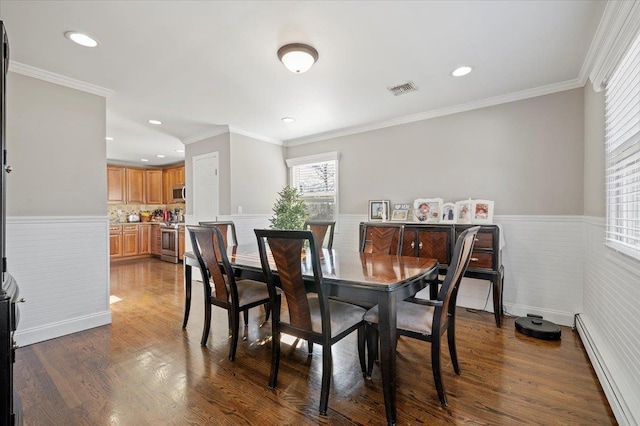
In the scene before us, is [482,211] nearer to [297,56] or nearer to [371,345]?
[371,345]

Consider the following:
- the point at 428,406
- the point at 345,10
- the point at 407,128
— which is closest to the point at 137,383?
the point at 428,406

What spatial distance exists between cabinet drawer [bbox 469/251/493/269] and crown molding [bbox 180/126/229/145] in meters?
3.62

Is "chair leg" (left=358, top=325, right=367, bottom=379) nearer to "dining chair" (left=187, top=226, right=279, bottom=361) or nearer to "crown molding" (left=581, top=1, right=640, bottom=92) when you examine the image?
"dining chair" (left=187, top=226, right=279, bottom=361)

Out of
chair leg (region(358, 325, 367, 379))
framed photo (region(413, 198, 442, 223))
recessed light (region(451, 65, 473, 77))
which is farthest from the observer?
framed photo (region(413, 198, 442, 223))

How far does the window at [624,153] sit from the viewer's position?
168 cm

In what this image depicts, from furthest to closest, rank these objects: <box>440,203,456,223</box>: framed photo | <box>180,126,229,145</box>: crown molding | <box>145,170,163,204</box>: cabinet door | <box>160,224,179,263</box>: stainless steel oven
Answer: <box>145,170,163,204</box>: cabinet door, <box>160,224,179,263</box>: stainless steel oven, <box>180,126,229,145</box>: crown molding, <box>440,203,456,223</box>: framed photo

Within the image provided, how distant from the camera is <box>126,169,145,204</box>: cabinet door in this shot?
7242 mm

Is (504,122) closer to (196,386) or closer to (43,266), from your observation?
(196,386)

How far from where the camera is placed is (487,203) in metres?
3.32

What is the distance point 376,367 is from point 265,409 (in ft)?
2.77

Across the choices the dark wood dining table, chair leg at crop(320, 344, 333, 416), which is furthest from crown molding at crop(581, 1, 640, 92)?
chair leg at crop(320, 344, 333, 416)

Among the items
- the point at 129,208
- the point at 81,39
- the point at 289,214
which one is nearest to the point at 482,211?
the point at 289,214

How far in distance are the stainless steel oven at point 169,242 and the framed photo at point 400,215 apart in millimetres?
4663

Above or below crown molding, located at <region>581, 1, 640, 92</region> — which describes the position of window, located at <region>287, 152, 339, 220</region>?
below
